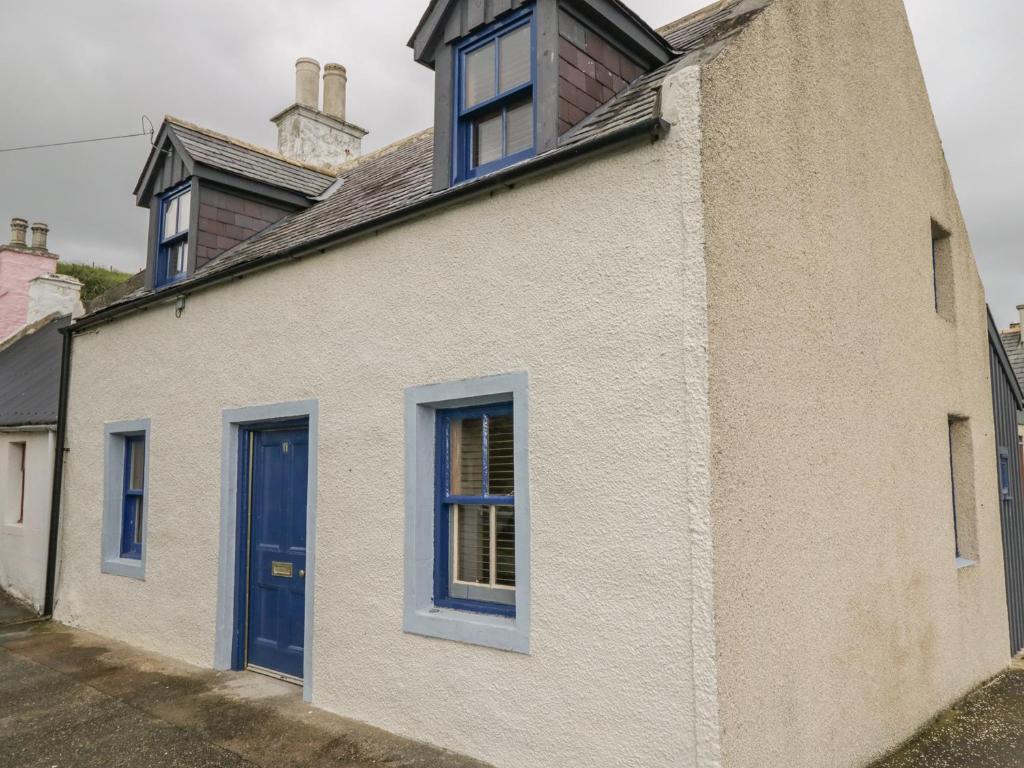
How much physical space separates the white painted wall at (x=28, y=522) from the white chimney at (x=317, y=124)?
19.1 ft

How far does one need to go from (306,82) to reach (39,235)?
31.5ft

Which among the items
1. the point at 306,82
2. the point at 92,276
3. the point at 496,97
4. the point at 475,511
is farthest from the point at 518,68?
the point at 92,276

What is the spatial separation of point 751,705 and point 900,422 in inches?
126

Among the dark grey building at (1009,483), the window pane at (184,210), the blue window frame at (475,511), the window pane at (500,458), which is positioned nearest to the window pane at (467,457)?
the blue window frame at (475,511)

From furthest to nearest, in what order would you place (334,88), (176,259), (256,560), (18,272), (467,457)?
(18,272) → (334,88) → (176,259) → (256,560) → (467,457)

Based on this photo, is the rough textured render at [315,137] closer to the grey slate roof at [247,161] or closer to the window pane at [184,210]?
the grey slate roof at [247,161]

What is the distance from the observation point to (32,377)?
42.1 feet

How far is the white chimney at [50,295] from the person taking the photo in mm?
16484

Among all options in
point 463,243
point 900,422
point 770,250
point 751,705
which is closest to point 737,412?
point 770,250

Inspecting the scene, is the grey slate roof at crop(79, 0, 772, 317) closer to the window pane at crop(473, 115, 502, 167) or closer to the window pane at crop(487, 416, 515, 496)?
the window pane at crop(473, 115, 502, 167)

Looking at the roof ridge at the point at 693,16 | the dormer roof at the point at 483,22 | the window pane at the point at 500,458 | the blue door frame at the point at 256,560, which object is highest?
the roof ridge at the point at 693,16

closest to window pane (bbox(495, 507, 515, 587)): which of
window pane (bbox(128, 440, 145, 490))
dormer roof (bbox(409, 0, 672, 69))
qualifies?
dormer roof (bbox(409, 0, 672, 69))

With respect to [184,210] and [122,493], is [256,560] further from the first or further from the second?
[184,210]

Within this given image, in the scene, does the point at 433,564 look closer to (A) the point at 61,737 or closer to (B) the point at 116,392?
(A) the point at 61,737
